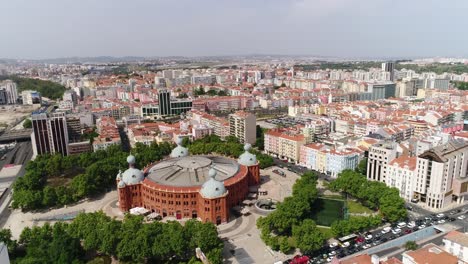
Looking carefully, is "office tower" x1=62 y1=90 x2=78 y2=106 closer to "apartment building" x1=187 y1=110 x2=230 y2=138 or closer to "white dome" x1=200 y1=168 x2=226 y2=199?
"apartment building" x1=187 y1=110 x2=230 y2=138

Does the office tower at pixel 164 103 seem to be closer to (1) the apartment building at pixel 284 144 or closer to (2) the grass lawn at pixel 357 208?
(1) the apartment building at pixel 284 144

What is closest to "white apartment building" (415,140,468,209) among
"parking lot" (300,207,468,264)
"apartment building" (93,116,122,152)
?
"parking lot" (300,207,468,264)

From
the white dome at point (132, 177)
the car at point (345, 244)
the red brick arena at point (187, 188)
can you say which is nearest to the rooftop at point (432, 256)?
the car at point (345, 244)

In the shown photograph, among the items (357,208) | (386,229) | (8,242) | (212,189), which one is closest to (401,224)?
(386,229)

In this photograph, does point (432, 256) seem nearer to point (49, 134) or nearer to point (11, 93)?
point (49, 134)

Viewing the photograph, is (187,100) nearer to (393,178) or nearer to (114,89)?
(114,89)

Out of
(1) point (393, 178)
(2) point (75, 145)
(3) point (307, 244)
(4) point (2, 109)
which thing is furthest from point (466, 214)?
(4) point (2, 109)
